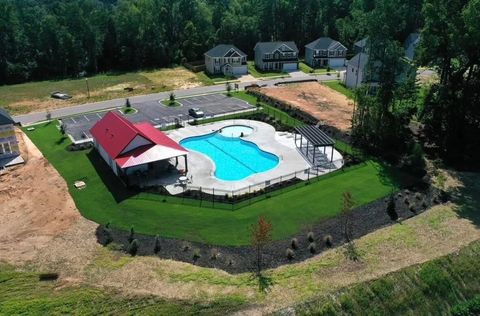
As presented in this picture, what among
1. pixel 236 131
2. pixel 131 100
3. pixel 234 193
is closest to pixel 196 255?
pixel 234 193

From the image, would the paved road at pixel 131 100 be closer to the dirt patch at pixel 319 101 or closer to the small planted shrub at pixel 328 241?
the dirt patch at pixel 319 101

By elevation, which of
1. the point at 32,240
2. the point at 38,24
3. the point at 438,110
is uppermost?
the point at 38,24

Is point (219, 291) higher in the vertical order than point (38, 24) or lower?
lower

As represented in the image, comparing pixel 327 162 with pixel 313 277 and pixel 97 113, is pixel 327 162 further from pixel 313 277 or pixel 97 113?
pixel 97 113

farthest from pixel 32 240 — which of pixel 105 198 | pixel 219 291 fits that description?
pixel 219 291

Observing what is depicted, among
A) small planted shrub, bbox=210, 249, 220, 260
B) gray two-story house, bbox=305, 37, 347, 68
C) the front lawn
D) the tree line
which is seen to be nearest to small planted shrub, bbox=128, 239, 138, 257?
small planted shrub, bbox=210, 249, 220, 260

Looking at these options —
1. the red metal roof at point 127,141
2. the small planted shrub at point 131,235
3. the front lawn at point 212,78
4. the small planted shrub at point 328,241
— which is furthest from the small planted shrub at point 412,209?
the front lawn at point 212,78

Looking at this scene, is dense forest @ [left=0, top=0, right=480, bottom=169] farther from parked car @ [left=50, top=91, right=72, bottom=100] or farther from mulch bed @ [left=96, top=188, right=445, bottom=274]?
parked car @ [left=50, top=91, right=72, bottom=100]
